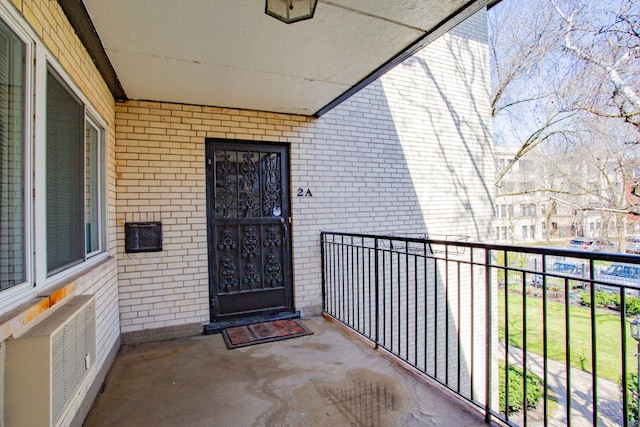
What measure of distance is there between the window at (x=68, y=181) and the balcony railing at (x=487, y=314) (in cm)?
214

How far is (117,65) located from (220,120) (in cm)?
116

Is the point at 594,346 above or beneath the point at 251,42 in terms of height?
Answer: beneath

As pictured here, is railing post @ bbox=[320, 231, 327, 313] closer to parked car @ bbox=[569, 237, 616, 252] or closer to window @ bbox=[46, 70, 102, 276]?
window @ bbox=[46, 70, 102, 276]

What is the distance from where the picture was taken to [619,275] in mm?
1578

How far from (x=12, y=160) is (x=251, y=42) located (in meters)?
1.60

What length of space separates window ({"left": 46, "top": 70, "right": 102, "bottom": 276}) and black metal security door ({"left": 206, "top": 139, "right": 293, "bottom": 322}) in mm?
→ 1211

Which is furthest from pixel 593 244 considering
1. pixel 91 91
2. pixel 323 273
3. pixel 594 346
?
pixel 91 91

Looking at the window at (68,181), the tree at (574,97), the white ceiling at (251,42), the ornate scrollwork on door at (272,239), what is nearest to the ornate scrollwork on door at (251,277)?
the ornate scrollwork on door at (272,239)

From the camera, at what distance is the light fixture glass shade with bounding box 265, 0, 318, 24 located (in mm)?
1931

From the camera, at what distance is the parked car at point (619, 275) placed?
1.39 metres

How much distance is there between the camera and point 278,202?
155 inches

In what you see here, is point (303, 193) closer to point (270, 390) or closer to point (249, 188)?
point (249, 188)

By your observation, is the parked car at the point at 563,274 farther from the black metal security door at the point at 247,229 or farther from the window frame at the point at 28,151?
the black metal security door at the point at 247,229

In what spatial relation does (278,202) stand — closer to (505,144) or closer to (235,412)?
(235,412)
